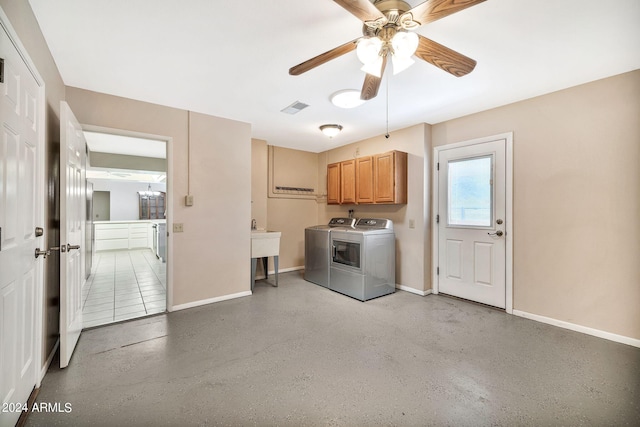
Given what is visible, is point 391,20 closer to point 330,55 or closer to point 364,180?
point 330,55

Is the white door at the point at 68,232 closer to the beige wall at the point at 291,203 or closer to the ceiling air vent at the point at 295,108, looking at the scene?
the ceiling air vent at the point at 295,108

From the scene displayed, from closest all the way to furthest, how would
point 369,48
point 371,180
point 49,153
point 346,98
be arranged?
point 369,48
point 49,153
point 346,98
point 371,180

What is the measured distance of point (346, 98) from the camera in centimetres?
288

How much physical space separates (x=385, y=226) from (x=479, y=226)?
1.23m

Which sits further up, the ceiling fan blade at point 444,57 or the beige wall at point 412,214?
the ceiling fan blade at point 444,57

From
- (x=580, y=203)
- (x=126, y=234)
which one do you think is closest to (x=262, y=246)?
(x=580, y=203)

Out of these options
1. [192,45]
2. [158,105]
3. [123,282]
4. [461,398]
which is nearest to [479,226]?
[461,398]

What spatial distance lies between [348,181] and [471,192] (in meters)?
1.87

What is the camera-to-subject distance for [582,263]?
2.67 meters

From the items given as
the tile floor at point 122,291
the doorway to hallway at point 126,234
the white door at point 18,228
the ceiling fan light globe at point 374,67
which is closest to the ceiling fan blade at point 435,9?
the ceiling fan light globe at point 374,67

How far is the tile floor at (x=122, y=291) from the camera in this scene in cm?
320

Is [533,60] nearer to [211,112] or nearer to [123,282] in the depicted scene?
[211,112]

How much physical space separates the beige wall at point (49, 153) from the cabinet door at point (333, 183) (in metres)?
3.60

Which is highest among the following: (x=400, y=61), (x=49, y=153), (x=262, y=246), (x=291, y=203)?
(x=400, y=61)
